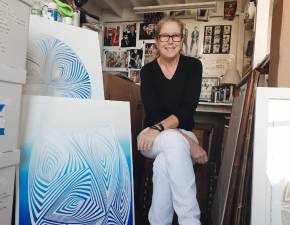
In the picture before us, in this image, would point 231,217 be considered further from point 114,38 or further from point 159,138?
point 114,38

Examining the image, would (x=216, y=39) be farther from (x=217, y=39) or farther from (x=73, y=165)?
(x=73, y=165)

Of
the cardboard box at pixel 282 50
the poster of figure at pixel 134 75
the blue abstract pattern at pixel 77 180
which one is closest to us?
the blue abstract pattern at pixel 77 180

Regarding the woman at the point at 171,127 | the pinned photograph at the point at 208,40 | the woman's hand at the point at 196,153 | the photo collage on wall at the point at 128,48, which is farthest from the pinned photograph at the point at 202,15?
the woman's hand at the point at 196,153

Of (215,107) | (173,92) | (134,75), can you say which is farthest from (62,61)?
(134,75)

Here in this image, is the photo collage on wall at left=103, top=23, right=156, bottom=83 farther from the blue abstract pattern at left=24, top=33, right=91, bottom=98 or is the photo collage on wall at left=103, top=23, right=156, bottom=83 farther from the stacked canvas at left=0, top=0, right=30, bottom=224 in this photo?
the stacked canvas at left=0, top=0, right=30, bottom=224

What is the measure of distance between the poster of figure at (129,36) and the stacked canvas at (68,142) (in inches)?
97.8

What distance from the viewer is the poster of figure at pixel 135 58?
11.9 ft

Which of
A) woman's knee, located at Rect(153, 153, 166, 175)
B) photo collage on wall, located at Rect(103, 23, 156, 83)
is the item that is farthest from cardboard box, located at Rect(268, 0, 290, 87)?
photo collage on wall, located at Rect(103, 23, 156, 83)

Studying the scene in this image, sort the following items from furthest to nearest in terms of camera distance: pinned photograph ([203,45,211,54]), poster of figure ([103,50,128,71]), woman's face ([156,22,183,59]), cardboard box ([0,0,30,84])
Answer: poster of figure ([103,50,128,71]), pinned photograph ([203,45,211,54]), woman's face ([156,22,183,59]), cardboard box ([0,0,30,84])

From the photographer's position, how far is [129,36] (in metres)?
3.69

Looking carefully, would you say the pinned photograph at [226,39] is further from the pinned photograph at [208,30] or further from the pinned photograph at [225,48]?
the pinned photograph at [208,30]

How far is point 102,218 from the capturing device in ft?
3.23

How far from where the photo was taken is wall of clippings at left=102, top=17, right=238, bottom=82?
132 inches

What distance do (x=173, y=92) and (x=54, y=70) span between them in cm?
62
